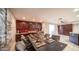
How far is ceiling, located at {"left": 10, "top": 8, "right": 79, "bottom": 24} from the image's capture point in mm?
2111

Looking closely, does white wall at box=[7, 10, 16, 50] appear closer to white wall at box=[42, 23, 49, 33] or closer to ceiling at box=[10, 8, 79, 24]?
ceiling at box=[10, 8, 79, 24]

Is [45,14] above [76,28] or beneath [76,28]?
above

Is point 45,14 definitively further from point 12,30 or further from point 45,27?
point 12,30

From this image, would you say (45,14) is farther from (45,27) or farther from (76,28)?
(76,28)

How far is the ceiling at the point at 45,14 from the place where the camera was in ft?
6.93

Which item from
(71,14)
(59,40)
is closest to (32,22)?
(59,40)

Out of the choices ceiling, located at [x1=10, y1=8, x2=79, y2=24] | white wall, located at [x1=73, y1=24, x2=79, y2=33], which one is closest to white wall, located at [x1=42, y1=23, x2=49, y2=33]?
ceiling, located at [x1=10, y1=8, x2=79, y2=24]

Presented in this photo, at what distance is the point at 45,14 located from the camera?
2146 millimetres

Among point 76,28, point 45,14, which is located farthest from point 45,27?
point 76,28

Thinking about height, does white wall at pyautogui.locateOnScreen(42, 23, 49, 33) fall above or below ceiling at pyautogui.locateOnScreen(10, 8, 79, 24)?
below

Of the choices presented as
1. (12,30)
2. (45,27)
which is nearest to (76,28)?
(45,27)

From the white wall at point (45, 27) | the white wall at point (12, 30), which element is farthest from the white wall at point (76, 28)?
the white wall at point (12, 30)

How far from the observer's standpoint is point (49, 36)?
2193 mm
